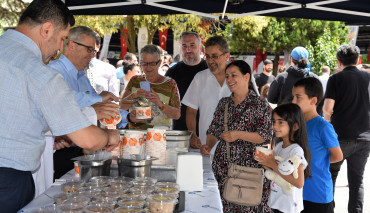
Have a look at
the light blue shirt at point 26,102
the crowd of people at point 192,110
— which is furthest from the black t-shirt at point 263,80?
the light blue shirt at point 26,102

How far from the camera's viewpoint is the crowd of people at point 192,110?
170cm

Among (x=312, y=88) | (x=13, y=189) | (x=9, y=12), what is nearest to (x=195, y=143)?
(x=312, y=88)

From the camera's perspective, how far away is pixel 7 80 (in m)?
1.68

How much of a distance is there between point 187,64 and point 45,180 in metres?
2.30

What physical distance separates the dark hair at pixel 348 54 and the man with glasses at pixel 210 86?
159 centimetres

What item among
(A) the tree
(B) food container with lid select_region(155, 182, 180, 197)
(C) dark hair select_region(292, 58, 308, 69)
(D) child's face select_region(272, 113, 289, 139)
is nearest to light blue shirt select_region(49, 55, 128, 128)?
(B) food container with lid select_region(155, 182, 180, 197)

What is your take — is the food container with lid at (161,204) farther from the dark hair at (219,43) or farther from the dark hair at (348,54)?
the dark hair at (348,54)

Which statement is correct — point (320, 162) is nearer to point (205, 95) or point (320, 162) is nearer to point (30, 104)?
point (205, 95)

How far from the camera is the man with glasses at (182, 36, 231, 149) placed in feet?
12.3

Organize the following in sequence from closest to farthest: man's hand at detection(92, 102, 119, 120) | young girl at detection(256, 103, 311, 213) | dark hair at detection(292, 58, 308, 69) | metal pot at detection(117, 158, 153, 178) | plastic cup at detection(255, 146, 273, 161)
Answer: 1. metal pot at detection(117, 158, 153, 178)
2. man's hand at detection(92, 102, 119, 120)
3. plastic cup at detection(255, 146, 273, 161)
4. young girl at detection(256, 103, 311, 213)
5. dark hair at detection(292, 58, 308, 69)

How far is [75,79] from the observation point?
2996 millimetres

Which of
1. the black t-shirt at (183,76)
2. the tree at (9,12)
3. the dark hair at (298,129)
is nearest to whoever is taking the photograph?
the dark hair at (298,129)

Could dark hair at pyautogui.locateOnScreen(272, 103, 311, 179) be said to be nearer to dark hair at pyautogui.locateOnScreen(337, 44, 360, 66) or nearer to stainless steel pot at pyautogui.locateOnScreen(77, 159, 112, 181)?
stainless steel pot at pyautogui.locateOnScreen(77, 159, 112, 181)

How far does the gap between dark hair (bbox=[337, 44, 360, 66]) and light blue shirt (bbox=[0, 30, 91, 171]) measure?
12.0ft
